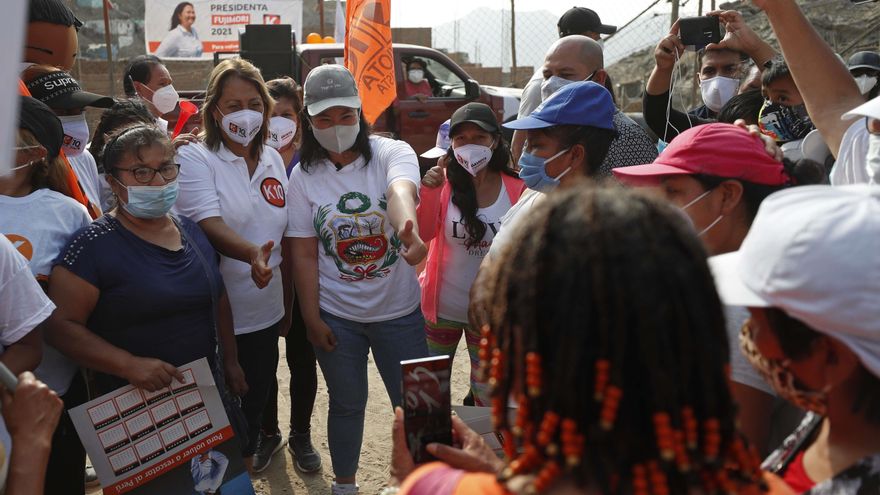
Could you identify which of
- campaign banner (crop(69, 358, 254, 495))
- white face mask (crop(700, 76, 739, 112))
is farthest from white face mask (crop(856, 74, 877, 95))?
campaign banner (crop(69, 358, 254, 495))

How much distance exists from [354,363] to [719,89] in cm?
259

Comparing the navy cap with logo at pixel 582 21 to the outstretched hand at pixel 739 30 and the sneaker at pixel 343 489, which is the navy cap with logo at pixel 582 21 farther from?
the sneaker at pixel 343 489

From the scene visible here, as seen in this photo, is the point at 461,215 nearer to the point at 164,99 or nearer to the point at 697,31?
the point at 697,31

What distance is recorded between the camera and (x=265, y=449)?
411cm

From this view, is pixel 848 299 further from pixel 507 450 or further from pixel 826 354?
pixel 507 450

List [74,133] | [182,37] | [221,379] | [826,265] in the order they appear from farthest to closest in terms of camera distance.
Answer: [182,37]
[74,133]
[221,379]
[826,265]

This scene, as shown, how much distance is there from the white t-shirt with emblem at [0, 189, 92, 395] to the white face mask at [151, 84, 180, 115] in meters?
3.12

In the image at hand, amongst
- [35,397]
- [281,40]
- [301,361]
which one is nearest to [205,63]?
[281,40]

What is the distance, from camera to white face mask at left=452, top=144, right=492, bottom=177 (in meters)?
3.70

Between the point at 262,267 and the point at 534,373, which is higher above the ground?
the point at 534,373

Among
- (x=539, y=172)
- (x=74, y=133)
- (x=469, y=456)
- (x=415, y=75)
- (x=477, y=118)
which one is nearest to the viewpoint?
(x=469, y=456)

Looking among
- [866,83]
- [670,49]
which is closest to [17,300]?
[670,49]

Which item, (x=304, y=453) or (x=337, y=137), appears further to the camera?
(x=304, y=453)

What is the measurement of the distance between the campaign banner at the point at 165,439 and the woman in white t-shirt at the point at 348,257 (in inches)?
22.3
